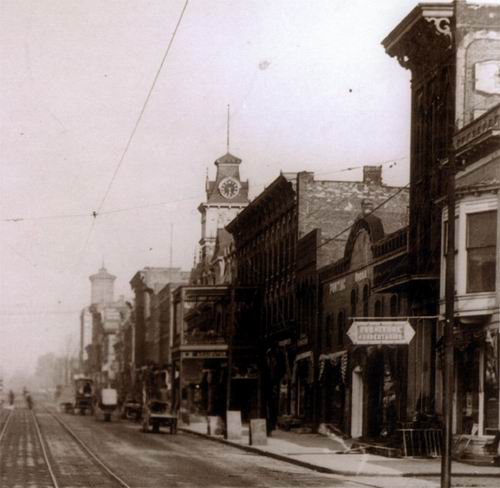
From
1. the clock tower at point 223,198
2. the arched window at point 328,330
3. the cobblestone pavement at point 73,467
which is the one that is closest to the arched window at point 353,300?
the arched window at point 328,330

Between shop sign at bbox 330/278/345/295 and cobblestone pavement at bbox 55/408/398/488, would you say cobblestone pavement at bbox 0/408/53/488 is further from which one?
shop sign at bbox 330/278/345/295

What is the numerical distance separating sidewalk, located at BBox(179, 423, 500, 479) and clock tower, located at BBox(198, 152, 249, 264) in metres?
56.5

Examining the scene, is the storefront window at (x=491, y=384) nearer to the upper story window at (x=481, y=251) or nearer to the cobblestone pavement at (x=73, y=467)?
the upper story window at (x=481, y=251)

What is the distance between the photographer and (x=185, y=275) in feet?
401

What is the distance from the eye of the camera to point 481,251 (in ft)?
94.9

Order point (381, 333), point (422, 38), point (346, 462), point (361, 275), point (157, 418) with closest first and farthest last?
point (381, 333) < point (346, 462) < point (422, 38) < point (361, 275) < point (157, 418)

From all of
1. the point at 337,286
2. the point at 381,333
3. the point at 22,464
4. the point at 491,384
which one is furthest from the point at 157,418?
the point at 381,333

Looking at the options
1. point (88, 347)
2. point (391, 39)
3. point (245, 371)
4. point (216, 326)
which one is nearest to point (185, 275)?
point (216, 326)

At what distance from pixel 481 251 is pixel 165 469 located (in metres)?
9.47

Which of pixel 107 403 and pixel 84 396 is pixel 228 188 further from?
pixel 107 403

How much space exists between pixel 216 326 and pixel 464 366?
45.3m

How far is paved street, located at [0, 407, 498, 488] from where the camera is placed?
22609 mm

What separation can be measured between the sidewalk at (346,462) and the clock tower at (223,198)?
185 ft

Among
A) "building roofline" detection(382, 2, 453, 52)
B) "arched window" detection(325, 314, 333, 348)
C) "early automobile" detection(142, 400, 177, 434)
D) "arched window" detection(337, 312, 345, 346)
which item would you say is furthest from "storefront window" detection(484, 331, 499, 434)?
"early automobile" detection(142, 400, 177, 434)
